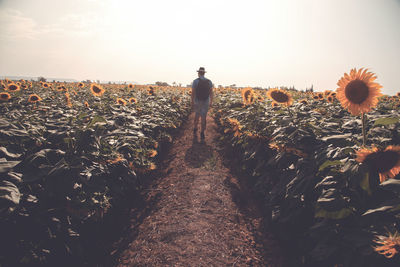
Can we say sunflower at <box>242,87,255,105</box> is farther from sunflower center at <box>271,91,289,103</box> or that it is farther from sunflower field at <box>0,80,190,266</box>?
sunflower field at <box>0,80,190,266</box>

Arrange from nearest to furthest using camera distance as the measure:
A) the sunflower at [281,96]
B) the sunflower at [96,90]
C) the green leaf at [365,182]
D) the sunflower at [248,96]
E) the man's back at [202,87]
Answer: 1. the green leaf at [365,182]
2. the sunflower at [281,96]
3. the sunflower at [248,96]
4. the sunflower at [96,90]
5. the man's back at [202,87]

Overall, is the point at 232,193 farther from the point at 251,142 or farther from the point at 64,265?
the point at 64,265

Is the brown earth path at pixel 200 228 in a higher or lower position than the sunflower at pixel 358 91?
lower

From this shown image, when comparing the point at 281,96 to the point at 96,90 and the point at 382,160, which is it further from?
the point at 96,90

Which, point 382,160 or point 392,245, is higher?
point 382,160

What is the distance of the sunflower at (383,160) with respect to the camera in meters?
1.56

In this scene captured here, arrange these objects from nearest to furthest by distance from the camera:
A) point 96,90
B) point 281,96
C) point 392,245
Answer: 1. point 392,245
2. point 281,96
3. point 96,90

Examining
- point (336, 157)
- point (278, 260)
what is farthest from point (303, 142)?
point (278, 260)

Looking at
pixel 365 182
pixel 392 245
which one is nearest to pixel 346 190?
pixel 365 182

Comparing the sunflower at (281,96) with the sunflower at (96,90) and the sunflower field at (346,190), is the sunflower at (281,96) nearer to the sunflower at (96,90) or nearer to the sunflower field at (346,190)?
the sunflower field at (346,190)

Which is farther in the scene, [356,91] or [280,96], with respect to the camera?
[280,96]

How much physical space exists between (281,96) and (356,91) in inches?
78.7

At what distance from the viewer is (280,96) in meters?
3.96

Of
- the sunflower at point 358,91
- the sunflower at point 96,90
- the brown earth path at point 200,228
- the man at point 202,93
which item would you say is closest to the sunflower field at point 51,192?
the brown earth path at point 200,228
